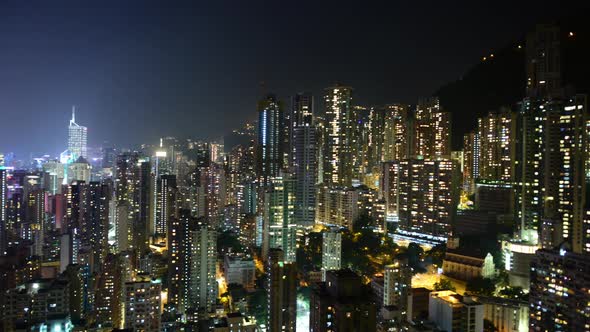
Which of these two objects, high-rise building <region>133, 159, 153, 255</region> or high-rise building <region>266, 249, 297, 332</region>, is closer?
high-rise building <region>266, 249, 297, 332</region>

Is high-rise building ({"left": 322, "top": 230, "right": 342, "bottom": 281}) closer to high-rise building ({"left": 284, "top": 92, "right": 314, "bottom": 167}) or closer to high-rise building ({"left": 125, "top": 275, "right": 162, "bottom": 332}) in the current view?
high-rise building ({"left": 125, "top": 275, "right": 162, "bottom": 332})

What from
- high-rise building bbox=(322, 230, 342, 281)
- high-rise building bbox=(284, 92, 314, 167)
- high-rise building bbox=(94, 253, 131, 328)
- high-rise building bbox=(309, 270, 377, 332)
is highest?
high-rise building bbox=(284, 92, 314, 167)

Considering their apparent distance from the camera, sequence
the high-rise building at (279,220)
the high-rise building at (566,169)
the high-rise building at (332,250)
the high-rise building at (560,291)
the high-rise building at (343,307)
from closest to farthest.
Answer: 1. the high-rise building at (343,307)
2. the high-rise building at (560,291)
3. the high-rise building at (566,169)
4. the high-rise building at (332,250)
5. the high-rise building at (279,220)

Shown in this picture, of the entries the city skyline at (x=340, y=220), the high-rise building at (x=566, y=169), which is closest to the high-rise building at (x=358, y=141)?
the city skyline at (x=340, y=220)

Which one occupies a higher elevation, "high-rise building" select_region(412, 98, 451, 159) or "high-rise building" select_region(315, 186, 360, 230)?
"high-rise building" select_region(412, 98, 451, 159)

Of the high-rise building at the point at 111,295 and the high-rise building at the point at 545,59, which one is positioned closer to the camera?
the high-rise building at the point at 111,295

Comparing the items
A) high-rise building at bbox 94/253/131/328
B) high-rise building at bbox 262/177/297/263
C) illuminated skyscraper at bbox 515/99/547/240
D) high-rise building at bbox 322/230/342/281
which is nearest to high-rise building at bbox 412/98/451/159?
illuminated skyscraper at bbox 515/99/547/240

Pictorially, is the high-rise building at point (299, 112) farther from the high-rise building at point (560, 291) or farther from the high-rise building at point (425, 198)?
the high-rise building at point (560, 291)
